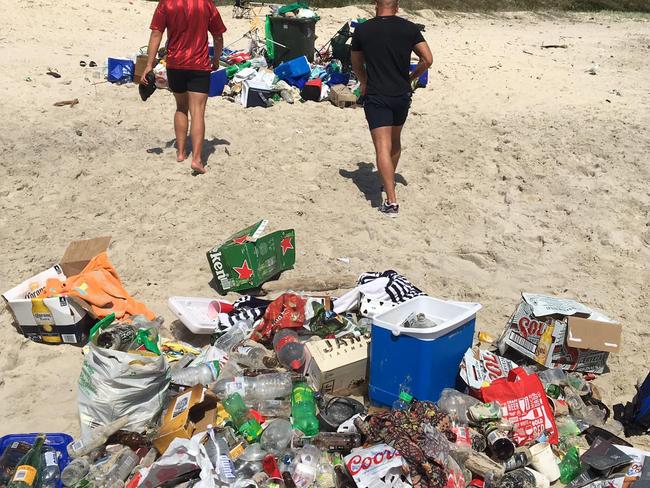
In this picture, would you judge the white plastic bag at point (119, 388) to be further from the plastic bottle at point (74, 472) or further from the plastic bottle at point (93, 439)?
the plastic bottle at point (74, 472)

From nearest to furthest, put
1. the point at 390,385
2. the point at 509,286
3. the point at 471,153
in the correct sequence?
the point at 390,385, the point at 509,286, the point at 471,153

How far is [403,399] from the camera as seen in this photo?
11.1 ft

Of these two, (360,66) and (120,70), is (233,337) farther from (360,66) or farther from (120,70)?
(120,70)

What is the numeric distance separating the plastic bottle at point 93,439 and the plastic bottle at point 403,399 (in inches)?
56.4

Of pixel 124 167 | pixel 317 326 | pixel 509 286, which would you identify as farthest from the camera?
pixel 124 167

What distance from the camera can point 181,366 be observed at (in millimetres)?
3818

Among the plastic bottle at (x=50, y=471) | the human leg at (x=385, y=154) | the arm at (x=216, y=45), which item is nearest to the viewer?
the plastic bottle at (x=50, y=471)

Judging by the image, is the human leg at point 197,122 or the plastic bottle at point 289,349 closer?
the plastic bottle at point 289,349

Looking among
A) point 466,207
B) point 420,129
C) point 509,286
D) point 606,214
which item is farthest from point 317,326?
point 420,129

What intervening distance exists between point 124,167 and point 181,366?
3436 mm

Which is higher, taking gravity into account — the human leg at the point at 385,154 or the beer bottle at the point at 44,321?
the human leg at the point at 385,154

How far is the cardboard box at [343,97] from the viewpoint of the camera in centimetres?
850

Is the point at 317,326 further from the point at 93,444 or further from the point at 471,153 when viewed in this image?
the point at 471,153

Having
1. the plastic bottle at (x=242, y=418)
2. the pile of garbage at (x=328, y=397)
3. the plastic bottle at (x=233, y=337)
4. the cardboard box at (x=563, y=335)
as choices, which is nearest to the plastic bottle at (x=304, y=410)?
the pile of garbage at (x=328, y=397)
